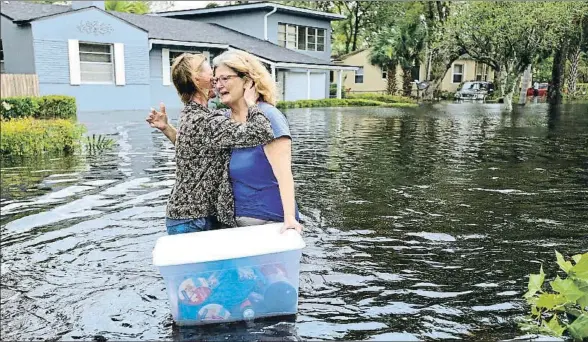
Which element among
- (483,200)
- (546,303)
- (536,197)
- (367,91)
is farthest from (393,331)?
(367,91)

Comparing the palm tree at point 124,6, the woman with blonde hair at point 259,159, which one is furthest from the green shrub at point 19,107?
the palm tree at point 124,6

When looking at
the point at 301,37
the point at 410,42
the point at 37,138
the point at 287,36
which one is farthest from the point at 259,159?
the point at 410,42

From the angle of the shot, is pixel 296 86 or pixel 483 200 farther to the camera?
pixel 296 86

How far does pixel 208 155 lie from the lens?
371 cm

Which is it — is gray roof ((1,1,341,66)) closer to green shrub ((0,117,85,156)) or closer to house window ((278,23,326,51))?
house window ((278,23,326,51))

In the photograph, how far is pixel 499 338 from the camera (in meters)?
3.84

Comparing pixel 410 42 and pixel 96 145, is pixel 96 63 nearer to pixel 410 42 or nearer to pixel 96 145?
pixel 96 145

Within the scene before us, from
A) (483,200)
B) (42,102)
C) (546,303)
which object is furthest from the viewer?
(42,102)

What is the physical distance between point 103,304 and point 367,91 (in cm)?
4569

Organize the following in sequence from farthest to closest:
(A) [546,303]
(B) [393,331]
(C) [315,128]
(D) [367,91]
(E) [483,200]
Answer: (D) [367,91], (C) [315,128], (E) [483,200], (B) [393,331], (A) [546,303]

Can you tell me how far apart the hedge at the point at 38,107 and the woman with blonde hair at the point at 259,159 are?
1415 centimetres

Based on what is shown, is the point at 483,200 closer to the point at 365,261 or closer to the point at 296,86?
the point at 365,261

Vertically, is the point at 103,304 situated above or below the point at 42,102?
below

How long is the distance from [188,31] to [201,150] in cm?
2697
